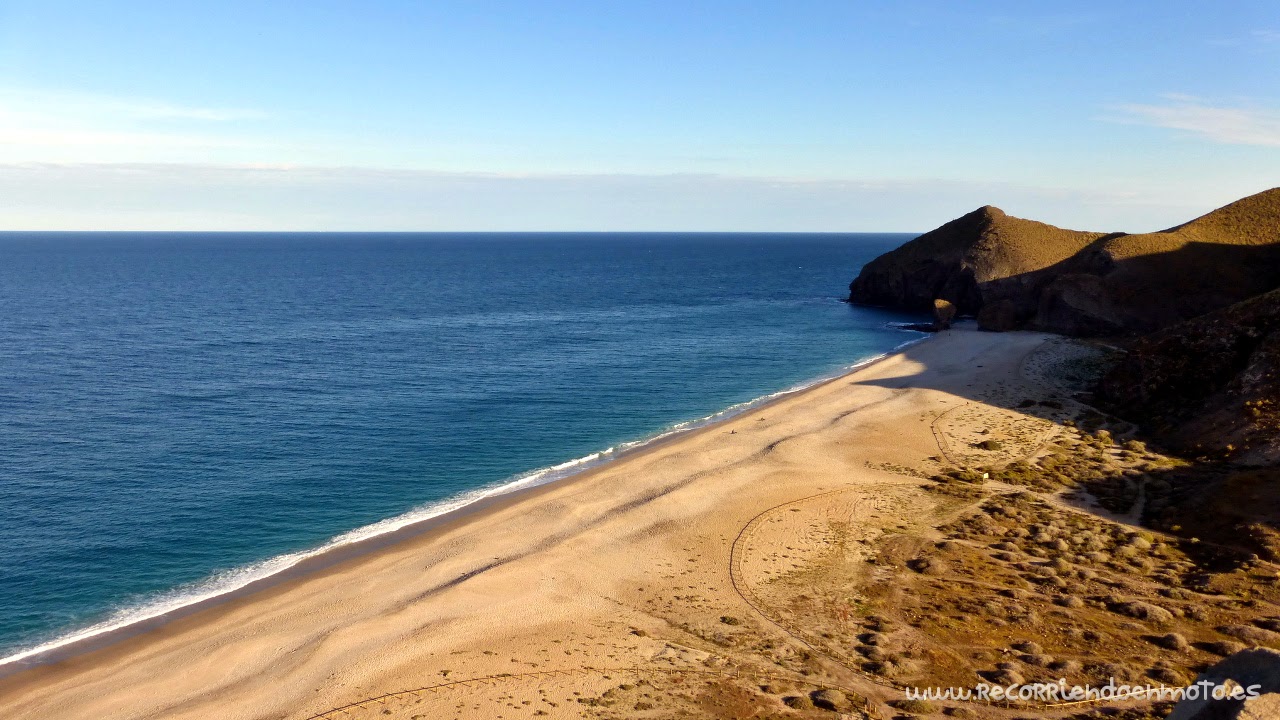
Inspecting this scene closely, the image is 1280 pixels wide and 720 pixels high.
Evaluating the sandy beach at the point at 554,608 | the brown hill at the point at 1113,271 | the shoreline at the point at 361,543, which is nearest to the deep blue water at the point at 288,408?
the shoreline at the point at 361,543

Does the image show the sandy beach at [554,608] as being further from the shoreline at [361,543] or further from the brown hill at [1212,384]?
the brown hill at [1212,384]

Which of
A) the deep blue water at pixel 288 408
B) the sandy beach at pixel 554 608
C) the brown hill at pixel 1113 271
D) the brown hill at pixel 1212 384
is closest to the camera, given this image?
the sandy beach at pixel 554 608

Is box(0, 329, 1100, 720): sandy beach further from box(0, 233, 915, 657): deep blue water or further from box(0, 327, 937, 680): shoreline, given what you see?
box(0, 233, 915, 657): deep blue water

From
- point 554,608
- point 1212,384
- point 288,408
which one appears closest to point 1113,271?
point 1212,384

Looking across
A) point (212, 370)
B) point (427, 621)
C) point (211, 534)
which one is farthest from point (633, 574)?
point (212, 370)

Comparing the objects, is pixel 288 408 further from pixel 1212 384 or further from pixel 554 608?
pixel 1212 384
